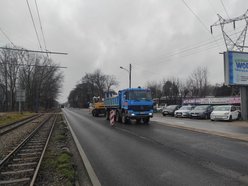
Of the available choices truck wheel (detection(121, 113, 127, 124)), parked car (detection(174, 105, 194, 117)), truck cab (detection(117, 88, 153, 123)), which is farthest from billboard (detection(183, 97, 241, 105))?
truck wheel (detection(121, 113, 127, 124))

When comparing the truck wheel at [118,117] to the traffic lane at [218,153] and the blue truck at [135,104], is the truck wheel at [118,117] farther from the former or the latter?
the traffic lane at [218,153]

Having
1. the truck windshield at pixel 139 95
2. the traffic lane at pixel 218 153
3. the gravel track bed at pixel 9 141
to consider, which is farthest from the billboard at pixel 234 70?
the gravel track bed at pixel 9 141

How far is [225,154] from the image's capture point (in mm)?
8586

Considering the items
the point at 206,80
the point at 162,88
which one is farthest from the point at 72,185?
the point at 162,88

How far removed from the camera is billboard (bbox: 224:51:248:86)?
2612 cm

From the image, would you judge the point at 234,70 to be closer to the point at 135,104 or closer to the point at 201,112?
the point at 201,112

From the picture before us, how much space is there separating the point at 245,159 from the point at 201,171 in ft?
7.30

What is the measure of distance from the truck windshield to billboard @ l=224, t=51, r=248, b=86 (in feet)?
32.3

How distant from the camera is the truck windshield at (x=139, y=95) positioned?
20969 millimetres

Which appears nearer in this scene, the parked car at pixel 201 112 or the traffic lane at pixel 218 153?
the traffic lane at pixel 218 153

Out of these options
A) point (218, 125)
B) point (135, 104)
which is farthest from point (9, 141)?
point (218, 125)

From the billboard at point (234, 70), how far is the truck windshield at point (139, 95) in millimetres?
9859

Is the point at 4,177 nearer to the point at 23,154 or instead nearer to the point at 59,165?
the point at 59,165

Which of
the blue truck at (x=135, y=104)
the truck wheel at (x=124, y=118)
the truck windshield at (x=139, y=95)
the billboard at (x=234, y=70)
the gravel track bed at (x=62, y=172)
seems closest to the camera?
the gravel track bed at (x=62, y=172)
